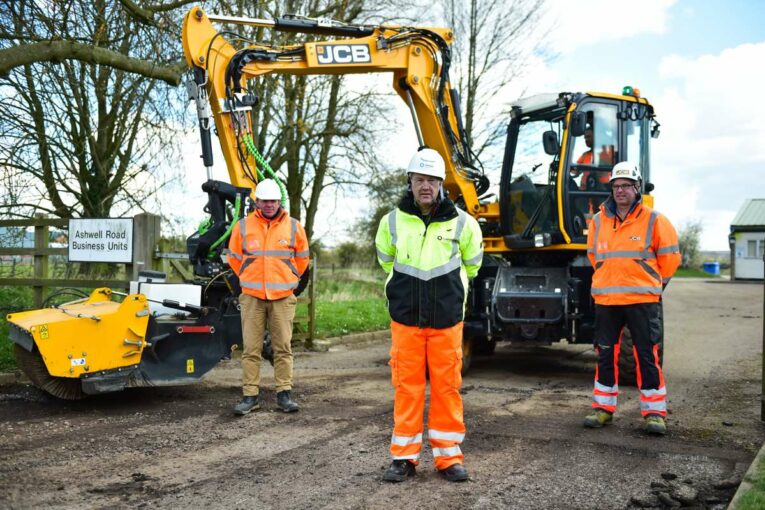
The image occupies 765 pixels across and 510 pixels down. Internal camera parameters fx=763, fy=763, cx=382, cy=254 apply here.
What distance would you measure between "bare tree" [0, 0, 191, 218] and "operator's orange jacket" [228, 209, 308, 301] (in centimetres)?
333

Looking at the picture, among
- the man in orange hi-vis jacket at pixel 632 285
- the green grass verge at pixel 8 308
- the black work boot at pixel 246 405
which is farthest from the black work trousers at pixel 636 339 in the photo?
the green grass verge at pixel 8 308

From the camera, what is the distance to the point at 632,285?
620cm

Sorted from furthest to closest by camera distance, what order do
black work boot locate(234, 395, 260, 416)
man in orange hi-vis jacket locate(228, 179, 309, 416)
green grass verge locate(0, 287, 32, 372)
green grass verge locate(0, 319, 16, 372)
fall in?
green grass verge locate(0, 287, 32, 372)
green grass verge locate(0, 319, 16, 372)
man in orange hi-vis jacket locate(228, 179, 309, 416)
black work boot locate(234, 395, 260, 416)

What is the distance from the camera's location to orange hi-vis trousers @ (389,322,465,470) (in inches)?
185

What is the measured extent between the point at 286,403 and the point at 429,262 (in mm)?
2559

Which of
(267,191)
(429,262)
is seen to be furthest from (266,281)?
(429,262)

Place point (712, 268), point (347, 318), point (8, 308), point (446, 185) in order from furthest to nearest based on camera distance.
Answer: point (712, 268) < point (347, 318) < point (8, 308) < point (446, 185)

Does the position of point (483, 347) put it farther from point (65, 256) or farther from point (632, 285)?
point (65, 256)

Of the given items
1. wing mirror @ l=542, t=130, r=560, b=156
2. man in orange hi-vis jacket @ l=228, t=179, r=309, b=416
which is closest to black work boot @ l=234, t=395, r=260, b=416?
man in orange hi-vis jacket @ l=228, t=179, r=309, b=416

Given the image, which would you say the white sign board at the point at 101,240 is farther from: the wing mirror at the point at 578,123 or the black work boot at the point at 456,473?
the black work boot at the point at 456,473

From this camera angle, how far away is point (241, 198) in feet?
25.9

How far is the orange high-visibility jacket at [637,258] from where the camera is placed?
6199mm

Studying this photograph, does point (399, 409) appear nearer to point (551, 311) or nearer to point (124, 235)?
point (551, 311)

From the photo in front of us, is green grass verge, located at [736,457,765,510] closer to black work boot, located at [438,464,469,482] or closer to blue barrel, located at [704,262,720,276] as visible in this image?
black work boot, located at [438,464,469,482]
